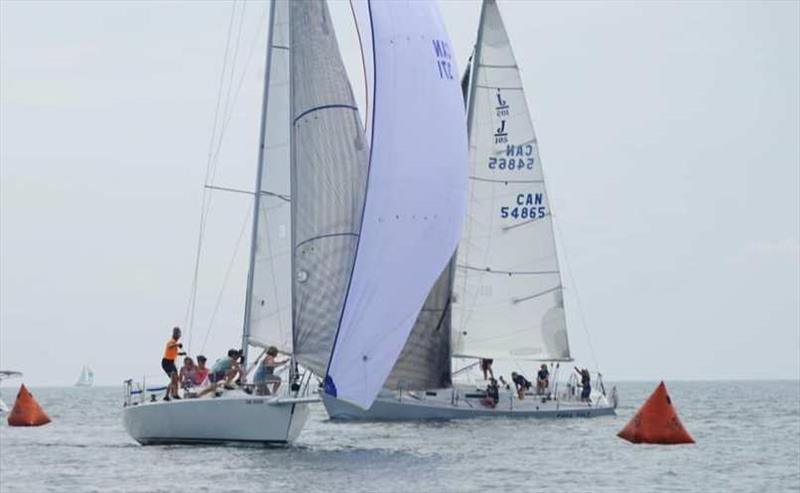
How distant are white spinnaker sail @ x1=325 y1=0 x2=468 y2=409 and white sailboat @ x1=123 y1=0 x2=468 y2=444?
0.02 m

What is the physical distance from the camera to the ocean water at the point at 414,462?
28609 mm

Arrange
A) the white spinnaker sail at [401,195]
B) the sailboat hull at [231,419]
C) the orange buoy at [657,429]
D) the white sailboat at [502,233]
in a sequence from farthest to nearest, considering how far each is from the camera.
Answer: the white sailboat at [502,233], the orange buoy at [657,429], the sailboat hull at [231,419], the white spinnaker sail at [401,195]

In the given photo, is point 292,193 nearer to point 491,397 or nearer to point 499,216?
point 491,397

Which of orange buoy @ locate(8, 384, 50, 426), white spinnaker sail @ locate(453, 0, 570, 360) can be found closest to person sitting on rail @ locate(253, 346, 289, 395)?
white spinnaker sail @ locate(453, 0, 570, 360)

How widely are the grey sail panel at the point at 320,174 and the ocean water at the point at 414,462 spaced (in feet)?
9.66

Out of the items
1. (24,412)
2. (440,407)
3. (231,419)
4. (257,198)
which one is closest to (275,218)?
(257,198)

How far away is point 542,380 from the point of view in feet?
167

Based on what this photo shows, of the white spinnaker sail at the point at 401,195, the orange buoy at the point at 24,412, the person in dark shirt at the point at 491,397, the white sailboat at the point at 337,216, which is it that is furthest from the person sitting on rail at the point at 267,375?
the orange buoy at the point at 24,412

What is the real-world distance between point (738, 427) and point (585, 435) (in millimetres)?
10835

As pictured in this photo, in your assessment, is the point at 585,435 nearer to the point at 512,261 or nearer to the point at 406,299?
the point at 512,261

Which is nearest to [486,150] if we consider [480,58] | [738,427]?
[480,58]

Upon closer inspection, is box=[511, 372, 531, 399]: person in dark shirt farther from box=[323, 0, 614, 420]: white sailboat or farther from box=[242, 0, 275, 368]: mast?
box=[242, 0, 275, 368]: mast

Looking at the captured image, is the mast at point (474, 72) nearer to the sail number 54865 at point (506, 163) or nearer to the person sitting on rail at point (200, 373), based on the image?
the sail number 54865 at point (506, 163)

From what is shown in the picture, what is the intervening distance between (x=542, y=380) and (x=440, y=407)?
5573 mm
